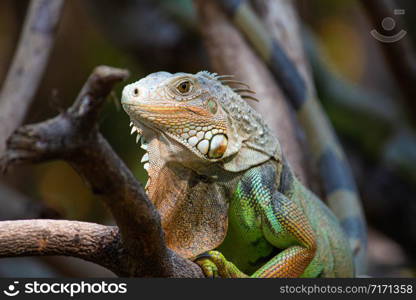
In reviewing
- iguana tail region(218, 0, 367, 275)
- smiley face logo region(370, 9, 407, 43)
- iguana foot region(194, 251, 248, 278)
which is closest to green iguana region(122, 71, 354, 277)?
iguana foot region(194, 251, 248, 278)

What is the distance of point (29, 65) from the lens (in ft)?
16.3

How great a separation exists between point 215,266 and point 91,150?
56.6 inches

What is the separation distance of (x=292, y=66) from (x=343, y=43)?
7.86 meters

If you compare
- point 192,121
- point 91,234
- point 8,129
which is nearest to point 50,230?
point 91,234

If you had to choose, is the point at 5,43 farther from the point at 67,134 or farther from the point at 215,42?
the point at 67,134

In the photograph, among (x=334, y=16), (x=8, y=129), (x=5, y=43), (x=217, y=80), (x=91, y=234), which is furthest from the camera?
(x=334, y=16)

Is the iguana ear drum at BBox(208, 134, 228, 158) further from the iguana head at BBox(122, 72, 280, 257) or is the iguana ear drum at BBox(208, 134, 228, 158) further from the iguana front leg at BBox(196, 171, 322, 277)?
the iguana front leg at BBox(196, 171, 322, 277)

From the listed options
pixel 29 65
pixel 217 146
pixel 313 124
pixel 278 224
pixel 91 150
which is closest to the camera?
pixel 91 150

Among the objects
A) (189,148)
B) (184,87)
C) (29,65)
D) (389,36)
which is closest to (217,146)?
Answer: (189,148)

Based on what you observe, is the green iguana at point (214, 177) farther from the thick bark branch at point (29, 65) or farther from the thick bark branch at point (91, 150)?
the thick bark branch at point (29, 65)

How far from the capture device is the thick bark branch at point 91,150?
5.59ft

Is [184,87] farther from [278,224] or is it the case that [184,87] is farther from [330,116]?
[330,116]

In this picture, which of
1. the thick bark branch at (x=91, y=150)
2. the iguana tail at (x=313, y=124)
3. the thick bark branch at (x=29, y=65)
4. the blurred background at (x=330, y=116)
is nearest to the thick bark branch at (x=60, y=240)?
the thick bark branch at (x=91, y=150)

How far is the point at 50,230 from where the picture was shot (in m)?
2.66
